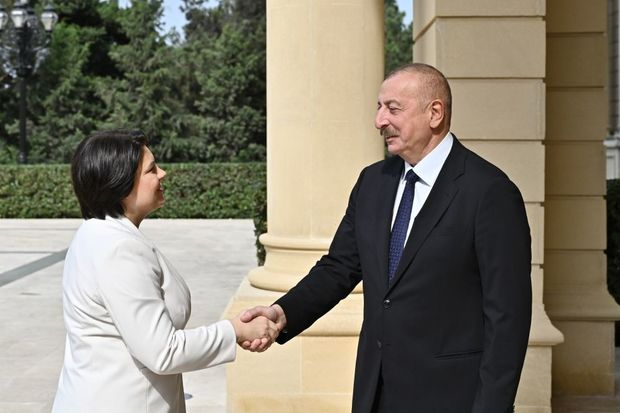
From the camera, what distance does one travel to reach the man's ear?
3123 mm

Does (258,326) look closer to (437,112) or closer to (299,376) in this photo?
(437,112)

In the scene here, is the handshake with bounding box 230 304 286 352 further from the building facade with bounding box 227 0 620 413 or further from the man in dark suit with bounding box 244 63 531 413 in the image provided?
the building facade with bounding box 227 0 620 413

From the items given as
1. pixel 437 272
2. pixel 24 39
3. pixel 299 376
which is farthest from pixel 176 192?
pixel 437 272

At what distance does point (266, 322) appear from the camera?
3.48m


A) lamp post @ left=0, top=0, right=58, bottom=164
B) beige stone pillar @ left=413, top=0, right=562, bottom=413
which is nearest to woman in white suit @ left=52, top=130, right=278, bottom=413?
beige stone pillar @ left=413, top=0, right=562, bottom=413

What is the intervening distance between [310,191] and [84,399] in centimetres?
340

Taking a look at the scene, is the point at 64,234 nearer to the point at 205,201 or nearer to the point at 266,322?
the point at 205,201

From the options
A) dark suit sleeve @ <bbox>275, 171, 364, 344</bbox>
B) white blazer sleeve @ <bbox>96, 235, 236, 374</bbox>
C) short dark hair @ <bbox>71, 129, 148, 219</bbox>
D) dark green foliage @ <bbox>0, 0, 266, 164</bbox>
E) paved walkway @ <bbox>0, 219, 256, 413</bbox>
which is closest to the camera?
white blazer sleeve @ <bbox>96, 235, 236, 374</bbox>

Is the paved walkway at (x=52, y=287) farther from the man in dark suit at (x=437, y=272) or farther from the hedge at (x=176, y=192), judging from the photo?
the man in dark suit at (x=437, y=272)

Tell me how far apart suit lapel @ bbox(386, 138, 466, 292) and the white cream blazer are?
60 centimetres

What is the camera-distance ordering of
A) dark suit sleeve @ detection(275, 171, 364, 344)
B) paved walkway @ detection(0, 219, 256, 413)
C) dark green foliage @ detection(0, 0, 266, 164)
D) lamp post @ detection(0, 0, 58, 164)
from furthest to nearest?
dark green foliage @ detection(0, 0, 266, 164)
lamp post @ detection(0, 0, 58, 164)
paved walkway @ detection(0, 219, 256, 413)
dark suit sleeve @ detection(275, 171, 364, 344)

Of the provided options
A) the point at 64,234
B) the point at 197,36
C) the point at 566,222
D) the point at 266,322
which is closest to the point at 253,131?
the point at 197,36

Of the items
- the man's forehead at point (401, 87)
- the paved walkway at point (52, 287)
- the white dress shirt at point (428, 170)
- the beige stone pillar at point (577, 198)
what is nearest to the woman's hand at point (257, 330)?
the white dress shirt at point (428, 170)

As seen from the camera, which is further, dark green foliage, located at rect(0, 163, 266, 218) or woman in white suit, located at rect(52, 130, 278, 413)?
dark green foliage, located at rect(0, 163, 266, 218)
